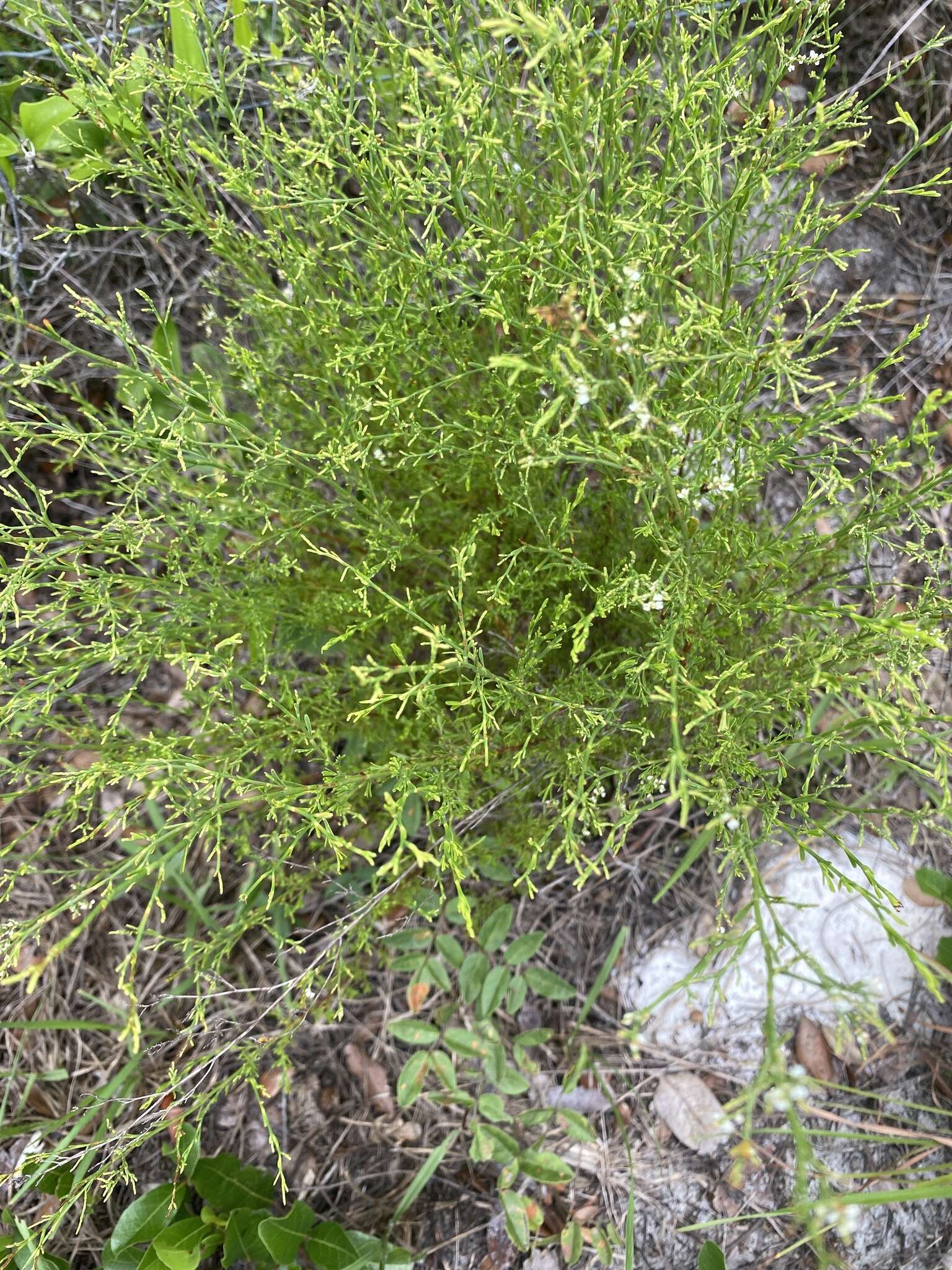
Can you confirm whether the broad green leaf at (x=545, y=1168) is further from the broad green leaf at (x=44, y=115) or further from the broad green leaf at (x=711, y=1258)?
the broad green leaf at (x=44, y=115)

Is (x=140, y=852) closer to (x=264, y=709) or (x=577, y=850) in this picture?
(x=577, y=850)

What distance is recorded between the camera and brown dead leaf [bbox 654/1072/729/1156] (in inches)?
90.8

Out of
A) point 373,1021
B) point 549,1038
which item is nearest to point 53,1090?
point 373,1021

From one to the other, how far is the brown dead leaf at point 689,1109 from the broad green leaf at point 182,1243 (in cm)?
123

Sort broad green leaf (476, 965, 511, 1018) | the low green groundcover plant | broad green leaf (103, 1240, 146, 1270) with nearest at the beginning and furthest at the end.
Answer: the low green groundcover plant, broad green leaf (103, 1240, 146, 1270), broad green leaf (476, 965, 511, 1018)

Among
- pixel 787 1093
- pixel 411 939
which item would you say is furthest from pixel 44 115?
pixel 787 1093

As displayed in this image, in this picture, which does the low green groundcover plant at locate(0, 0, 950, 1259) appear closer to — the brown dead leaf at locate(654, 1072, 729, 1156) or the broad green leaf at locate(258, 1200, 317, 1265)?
the broad green leaf at locate(258, 1200, 317, 1265)

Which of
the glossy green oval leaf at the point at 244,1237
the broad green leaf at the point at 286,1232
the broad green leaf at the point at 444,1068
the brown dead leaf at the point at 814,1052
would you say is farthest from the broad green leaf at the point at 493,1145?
the brown dead leaf at the point at 814,1052

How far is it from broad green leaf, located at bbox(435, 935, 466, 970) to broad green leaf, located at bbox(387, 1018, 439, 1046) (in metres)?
0.18

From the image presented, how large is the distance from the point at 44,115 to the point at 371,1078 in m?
2.71

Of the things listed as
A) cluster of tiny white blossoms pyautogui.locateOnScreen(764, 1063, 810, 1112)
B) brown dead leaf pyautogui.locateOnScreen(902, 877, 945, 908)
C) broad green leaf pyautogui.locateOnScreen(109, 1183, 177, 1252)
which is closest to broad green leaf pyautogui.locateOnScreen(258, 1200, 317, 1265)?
broad green leaf pyautogui.locateOnScreen(109, 1183, 177, 1252)

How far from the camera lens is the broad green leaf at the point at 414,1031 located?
7.69 feet

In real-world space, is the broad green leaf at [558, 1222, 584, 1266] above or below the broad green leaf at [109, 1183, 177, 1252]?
above

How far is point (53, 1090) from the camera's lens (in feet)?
8.53
